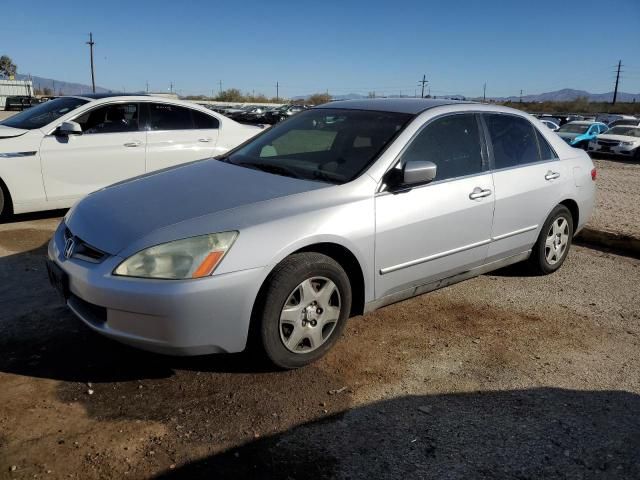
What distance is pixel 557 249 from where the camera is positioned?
201 inches

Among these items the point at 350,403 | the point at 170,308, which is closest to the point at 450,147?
the point at 350,403

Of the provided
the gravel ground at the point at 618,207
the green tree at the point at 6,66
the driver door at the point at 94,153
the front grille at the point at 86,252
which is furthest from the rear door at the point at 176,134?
the green tree at the point at 6,66

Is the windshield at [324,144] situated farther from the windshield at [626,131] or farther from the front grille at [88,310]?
the windshield at [626,131]

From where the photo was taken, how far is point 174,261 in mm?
2795

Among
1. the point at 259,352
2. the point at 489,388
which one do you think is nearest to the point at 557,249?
the point at 489,388

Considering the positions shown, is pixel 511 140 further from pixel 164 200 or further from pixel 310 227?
pixel 164 200

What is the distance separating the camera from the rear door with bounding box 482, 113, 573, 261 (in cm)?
431

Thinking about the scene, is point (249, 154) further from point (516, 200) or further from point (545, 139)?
point (545, 139)

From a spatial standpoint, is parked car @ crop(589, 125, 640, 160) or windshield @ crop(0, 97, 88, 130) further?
parked car @ crop(589, 125, 640, 160)

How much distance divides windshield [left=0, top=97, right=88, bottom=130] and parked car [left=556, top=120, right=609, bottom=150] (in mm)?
19598

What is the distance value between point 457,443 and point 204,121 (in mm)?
5885

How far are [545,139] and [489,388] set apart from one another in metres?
2.73

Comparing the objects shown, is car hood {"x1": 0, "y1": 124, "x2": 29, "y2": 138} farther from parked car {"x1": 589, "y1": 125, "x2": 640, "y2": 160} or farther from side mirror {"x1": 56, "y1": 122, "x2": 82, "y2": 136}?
parked car {"x1": 589, "y1": 125, "x2": 640, "y2": 160}

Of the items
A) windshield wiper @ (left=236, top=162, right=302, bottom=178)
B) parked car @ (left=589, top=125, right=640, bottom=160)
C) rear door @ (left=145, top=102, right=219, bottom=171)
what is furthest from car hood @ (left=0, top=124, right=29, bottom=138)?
parked car @ (left=589, top=125, right=640, bottom=160)
